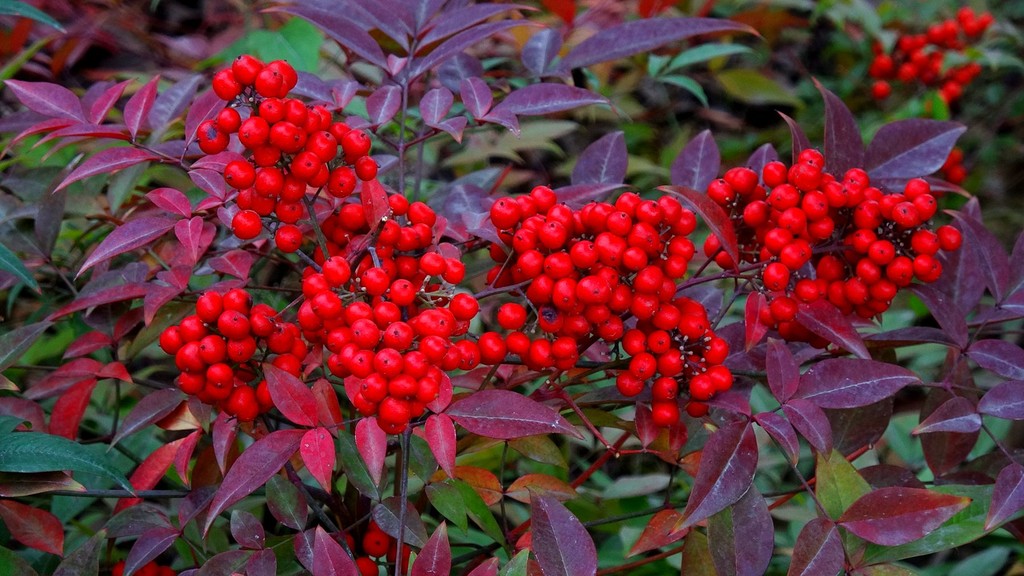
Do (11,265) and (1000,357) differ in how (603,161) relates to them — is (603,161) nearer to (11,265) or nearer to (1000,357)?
(1000,357)

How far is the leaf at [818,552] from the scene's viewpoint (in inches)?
38.4

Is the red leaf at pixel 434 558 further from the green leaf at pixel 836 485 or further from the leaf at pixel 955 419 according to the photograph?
the leaf at pixel 955 419

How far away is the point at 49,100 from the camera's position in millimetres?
1260

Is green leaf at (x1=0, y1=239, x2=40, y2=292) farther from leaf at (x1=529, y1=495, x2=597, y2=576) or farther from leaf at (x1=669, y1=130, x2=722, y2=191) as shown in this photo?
leaf at (x1=669, y1=130, x2=722, y2=191)

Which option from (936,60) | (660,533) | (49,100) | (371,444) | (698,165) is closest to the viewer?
(371,444)

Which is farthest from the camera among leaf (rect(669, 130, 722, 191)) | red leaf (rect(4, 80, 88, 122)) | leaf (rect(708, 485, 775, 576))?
leaf (rect(669, 130, 722, 191))

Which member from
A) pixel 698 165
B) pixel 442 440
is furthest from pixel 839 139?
pixel 442 440

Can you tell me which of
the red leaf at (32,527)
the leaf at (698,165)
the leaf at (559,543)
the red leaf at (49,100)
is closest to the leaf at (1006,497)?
the leaf at (559,543)

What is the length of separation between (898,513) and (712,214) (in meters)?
0.42

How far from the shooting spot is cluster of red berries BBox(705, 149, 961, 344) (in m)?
1.07

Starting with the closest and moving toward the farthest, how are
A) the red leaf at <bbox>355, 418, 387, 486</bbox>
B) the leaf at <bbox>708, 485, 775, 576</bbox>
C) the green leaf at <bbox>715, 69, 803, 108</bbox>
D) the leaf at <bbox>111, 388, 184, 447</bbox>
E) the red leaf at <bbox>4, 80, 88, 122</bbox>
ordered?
the red leaf at <bbox>355, 418, 387, 486</bbox> < the leaf at <bbox>708, 485, 775, 576</bbox> < the leaf at <bbox>111, 388, 184, 447</bbox> < the red leaf at <bbox>4, 80, 88, 122</bbox> < the green leaf at <bbox>715, 69, 803, 108</bbox>

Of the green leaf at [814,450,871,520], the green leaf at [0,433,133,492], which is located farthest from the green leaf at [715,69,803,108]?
the green leaf at [0,433,133,492]

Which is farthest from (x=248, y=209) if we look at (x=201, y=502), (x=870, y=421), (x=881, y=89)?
(x=881, y=89)

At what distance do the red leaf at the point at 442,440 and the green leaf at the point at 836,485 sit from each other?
461 mm
